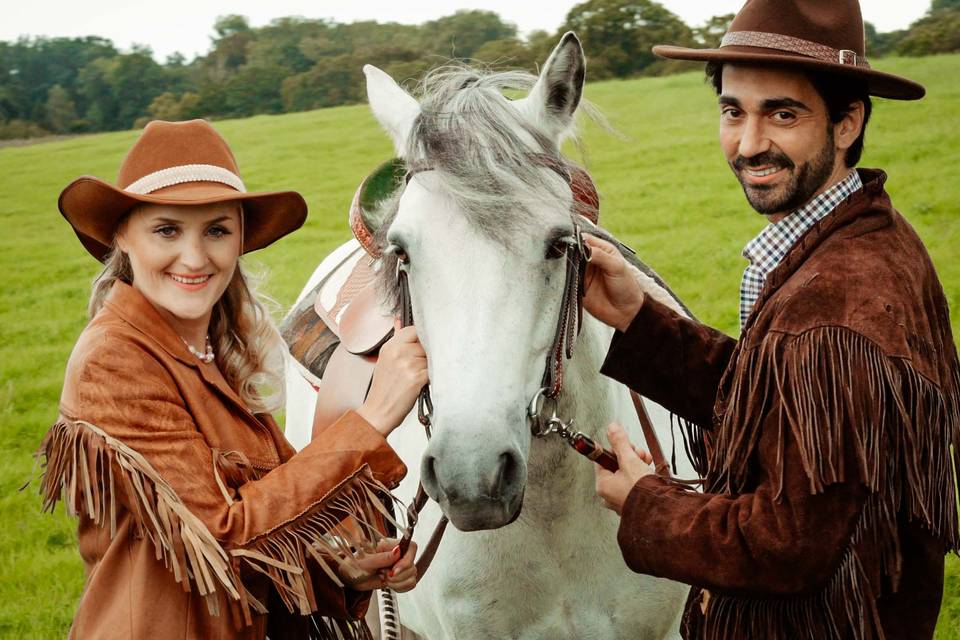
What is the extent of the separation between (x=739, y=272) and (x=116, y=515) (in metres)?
8.46

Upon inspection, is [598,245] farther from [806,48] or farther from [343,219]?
[343,219]

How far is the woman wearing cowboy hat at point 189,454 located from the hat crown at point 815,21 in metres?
1.05

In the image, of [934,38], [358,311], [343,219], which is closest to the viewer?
[358,311]

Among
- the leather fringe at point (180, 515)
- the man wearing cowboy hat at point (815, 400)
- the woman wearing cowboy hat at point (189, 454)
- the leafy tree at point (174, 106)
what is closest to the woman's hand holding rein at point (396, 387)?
the woman wearing cowboy hat at point (189, 454)

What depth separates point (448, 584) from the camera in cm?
258

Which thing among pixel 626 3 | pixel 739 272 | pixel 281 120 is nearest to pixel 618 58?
A: pixel 626 3

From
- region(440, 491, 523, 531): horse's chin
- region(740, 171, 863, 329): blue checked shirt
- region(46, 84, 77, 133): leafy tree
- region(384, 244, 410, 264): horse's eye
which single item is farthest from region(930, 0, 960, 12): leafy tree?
region(46, 84, 77, 133): leafy tree

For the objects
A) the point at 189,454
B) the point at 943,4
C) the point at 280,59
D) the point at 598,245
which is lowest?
the point at 189,454

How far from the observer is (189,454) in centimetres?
189

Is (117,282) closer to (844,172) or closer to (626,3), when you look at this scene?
(844,172)

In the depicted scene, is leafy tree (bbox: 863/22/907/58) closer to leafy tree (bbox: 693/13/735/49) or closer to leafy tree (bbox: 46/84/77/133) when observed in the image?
leafy tree (bbox: 693/13/735/49)

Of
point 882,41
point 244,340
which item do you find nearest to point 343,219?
point 244,340

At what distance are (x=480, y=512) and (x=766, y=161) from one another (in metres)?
0.96

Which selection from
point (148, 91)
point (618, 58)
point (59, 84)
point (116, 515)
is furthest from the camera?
point (59, 84)
